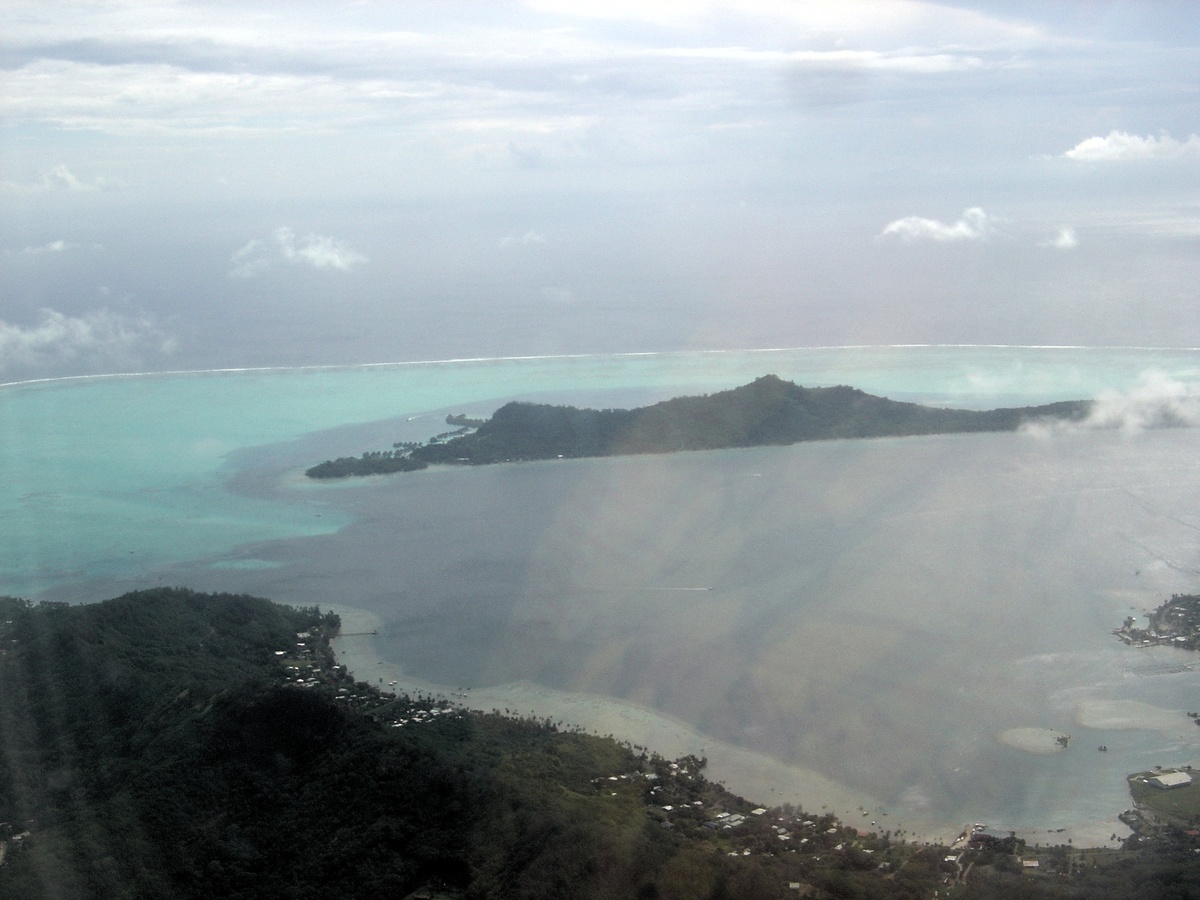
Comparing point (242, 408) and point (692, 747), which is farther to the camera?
point (242, 408)

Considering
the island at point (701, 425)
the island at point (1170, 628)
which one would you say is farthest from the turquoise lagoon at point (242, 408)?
the island at point (1170, 628)

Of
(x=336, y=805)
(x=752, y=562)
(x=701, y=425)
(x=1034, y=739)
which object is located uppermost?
(x=701, y=425)

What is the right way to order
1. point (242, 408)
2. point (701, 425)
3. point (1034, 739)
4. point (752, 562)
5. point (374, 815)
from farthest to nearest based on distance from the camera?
point (242, 408) < point (701, 425) < point (752, 562) < point (1034, 739) < point (374, 815)

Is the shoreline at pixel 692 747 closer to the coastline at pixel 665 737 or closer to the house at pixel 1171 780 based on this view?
the coastline at pixel 665 737

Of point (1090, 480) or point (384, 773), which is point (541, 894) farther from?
point (1090, 480)

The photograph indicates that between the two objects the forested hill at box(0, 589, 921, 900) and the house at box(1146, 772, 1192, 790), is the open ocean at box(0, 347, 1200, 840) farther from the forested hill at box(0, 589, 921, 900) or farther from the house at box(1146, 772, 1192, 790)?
the forested hill at box(0, 589, 921, 900)

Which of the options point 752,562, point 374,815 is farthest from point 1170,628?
point 374,815

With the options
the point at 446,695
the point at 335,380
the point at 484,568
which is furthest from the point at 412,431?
the point at 446,695

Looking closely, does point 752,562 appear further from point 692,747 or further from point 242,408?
point 242,408
